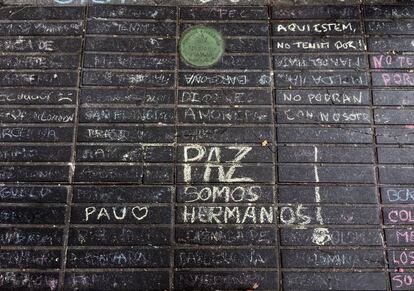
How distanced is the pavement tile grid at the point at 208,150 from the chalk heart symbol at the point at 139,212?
1 centimetres

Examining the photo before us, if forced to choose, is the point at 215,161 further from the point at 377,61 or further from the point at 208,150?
the point at 377,61

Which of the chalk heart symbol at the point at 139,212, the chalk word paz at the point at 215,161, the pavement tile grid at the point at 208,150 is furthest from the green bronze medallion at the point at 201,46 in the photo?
the chalk heart symbol at the point at 139,212

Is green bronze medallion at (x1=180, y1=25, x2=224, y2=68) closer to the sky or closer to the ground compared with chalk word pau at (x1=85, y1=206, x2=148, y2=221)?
closer to the sky

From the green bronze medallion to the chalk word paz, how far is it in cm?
95

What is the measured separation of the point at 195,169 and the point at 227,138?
0.46 m

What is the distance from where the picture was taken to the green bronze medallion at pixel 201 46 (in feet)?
16.2

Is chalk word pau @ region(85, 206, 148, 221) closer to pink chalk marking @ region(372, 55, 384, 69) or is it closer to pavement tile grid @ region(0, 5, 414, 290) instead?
pavement tile grid @ region(0, 5, 414, 290)

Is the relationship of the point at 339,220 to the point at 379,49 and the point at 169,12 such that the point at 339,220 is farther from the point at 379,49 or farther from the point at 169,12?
the point at 169,12

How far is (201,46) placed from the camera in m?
5.00

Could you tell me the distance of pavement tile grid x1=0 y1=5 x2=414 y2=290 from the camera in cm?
435

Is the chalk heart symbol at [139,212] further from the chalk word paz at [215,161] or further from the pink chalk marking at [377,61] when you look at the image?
the pink chalk marking at [377,61]

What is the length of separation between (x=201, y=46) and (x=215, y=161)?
130 centimetres

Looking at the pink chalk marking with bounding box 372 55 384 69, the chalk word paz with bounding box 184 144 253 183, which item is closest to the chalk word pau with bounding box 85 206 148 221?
the chalk word paz with bounding box 184 144 253 183

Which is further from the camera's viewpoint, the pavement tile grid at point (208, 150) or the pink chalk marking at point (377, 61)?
the pink chalk marking at point (377, 61)
